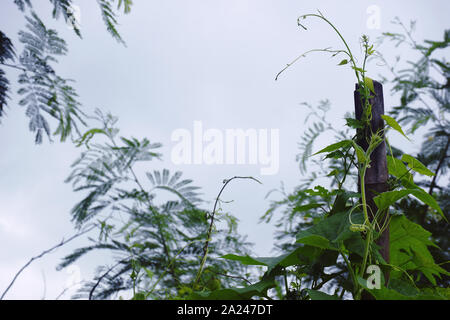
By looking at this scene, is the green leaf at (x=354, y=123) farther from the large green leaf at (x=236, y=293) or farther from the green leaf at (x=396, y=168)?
the large green leaf at (x=236, y=293)

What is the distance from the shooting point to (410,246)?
484mm

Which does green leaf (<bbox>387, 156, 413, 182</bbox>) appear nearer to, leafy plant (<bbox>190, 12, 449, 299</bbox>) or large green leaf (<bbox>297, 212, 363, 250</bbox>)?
leafy plant (<bbox>190, 12, 449, 299</bbox>)

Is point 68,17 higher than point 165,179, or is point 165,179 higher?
point 68,17

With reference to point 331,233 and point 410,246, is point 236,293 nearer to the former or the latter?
point 331,233

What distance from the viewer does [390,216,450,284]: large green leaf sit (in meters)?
0.47

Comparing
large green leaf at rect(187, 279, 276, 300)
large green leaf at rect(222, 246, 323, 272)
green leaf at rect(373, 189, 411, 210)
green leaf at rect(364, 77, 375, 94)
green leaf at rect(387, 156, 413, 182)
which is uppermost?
green leaf at rect(364, 77, 375, 94)

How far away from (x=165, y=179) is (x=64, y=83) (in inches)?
21.1

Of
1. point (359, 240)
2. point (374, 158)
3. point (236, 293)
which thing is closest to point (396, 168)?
point (374, 158)

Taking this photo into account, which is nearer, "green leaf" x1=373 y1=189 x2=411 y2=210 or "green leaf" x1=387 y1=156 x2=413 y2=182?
"green leaf" x1=373 y1=189 x2=411 y2=210

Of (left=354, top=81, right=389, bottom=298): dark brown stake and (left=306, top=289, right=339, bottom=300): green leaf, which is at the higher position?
(left=354, top=81, right=389, bottom=298): dark brown stake

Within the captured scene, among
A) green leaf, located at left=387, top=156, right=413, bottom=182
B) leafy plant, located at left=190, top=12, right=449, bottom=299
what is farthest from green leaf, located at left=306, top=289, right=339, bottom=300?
green leaf, located at left=387, top=156, right=413, bottom=182
